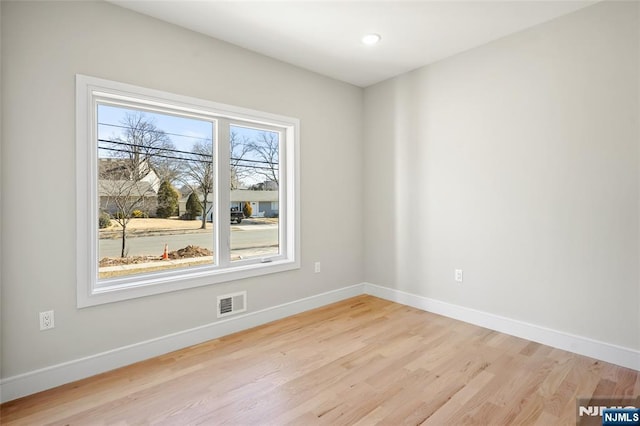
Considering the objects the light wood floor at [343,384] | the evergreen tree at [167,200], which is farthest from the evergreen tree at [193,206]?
the light wood floor at [343,384]

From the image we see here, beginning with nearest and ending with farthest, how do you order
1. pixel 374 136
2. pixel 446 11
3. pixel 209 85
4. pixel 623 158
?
1. pixel 623 158
2. pixel 446 11
3. pixel 209 85
4. pixel 374 136

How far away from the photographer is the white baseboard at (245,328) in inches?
83.7

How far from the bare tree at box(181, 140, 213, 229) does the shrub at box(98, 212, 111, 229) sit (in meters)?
0.66

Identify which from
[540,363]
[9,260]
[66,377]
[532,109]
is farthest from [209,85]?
[540,363]

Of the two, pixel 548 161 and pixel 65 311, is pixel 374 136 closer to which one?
pixel 548 161

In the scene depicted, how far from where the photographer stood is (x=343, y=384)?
85.6 inches

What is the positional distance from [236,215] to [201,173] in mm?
516

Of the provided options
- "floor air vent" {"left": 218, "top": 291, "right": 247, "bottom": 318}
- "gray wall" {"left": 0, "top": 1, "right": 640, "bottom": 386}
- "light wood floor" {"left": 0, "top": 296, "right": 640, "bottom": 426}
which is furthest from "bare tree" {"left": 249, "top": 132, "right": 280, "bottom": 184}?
"light wood floor" {"left": 0, "top": 296, "right": 640, "bottom": 426}

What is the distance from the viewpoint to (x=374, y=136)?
414 centimetres

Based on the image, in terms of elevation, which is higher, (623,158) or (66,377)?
(623,158)

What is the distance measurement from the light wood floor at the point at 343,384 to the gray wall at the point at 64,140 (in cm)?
33

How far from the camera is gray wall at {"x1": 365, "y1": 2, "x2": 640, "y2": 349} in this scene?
239cm

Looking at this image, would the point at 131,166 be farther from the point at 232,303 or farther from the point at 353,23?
the point at 353,23

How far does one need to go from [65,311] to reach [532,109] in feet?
12.7
